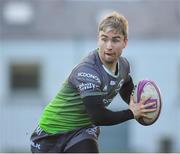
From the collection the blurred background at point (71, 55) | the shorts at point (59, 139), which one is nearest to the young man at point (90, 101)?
the shorts at point (59, 139)

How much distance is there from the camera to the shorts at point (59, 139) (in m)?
7.38

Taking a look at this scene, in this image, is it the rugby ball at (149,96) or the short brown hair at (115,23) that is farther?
the rugby ball at (149,96)

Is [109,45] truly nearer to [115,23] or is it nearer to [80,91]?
[115,23]

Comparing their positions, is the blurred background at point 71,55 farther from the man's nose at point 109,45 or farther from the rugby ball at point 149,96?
the man's nose at point 109,45

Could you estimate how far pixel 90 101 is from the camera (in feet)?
23.3

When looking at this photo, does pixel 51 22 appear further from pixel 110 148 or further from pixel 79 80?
pixel 79 80

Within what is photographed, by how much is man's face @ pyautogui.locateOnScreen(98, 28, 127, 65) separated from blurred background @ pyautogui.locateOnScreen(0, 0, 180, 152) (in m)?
22.7

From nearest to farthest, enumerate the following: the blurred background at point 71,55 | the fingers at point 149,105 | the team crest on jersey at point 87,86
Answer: the team crest on jersey at point 87,86
the fingers at point 149,105
the blurred background at point 71,55

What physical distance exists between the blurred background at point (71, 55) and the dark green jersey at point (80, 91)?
73.5ft

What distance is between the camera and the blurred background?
3095 centimetres

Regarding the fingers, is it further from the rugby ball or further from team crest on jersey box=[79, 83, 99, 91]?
team crest on jersey box=[79, 83, 99, 91]

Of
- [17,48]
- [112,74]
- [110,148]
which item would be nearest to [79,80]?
[112,74]

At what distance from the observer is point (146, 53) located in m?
31.0

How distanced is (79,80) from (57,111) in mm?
410
